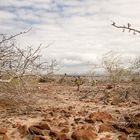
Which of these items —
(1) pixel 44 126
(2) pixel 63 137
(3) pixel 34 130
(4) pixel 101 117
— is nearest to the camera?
(2) pixel 63 137

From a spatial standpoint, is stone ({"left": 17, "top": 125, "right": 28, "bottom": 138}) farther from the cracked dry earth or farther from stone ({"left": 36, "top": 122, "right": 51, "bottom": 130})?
stone ({"left": 36, "top": 122, "right": 51, "bottom": 130})

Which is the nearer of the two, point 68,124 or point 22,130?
point 22,130

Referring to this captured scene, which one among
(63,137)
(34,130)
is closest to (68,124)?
(63,137)

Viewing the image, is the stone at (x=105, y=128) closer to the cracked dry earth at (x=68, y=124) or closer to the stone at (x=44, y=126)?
the cracked dry earth at (x=68, y=124)

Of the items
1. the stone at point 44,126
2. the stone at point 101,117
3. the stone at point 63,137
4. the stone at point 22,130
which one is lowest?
the stone at point 63,137

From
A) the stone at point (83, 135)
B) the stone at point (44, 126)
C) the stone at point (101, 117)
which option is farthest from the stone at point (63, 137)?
the stone at point (101, 117)

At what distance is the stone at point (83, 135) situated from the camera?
29.6 ft

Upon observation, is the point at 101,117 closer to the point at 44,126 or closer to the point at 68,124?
the point at 68,124

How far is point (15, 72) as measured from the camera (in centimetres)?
1098

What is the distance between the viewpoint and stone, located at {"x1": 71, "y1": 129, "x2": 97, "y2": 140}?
29.6 feet

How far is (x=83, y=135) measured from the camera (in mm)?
9047

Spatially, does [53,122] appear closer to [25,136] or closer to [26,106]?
[25,136]

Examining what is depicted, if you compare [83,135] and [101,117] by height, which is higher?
[101,117]

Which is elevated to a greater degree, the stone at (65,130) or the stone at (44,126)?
the stone at (44,126)
